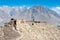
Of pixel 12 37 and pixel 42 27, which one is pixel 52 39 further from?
pixel 12 37

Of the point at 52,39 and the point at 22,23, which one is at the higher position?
the point at 22,23

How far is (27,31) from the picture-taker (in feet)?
250

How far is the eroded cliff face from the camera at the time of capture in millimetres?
68000

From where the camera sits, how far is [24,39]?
6825 cm

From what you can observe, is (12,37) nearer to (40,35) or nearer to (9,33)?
(9,33)

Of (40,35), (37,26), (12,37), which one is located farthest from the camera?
(37,26)

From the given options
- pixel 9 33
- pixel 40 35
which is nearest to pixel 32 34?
pixel 40 35

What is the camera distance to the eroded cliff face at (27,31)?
6800 cm

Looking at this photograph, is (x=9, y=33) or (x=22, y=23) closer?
(x=9, y=33)

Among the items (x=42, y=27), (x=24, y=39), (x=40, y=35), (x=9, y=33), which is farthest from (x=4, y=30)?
(x=42, y=27)

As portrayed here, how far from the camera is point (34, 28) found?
8162 cm

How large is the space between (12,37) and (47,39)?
57.3ft

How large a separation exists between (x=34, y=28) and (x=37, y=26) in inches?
126

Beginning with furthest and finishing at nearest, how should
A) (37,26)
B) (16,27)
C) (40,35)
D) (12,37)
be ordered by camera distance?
1. (37,26)
2. (40,35)
3. (16,27)
4. (12,37)
